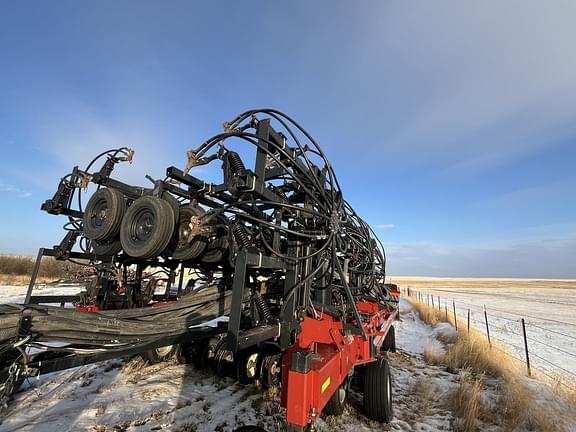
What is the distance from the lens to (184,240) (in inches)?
150

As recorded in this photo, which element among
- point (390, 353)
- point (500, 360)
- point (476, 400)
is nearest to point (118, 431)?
point (476, 400)

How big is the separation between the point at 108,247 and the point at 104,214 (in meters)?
0.62

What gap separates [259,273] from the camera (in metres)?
4.48

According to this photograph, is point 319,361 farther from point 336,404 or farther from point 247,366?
point 247,366

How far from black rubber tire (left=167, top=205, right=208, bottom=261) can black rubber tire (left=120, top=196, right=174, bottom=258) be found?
1.27 feet

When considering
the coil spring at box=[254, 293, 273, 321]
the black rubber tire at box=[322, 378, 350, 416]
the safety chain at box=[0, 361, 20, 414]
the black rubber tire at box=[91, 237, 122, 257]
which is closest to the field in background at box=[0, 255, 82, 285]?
the black rubber tire at box=[91, 237, 122, 257]

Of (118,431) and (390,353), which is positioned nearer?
(118,431)

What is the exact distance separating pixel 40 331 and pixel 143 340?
0.77 metres

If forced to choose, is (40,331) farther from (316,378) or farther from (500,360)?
(500,360)

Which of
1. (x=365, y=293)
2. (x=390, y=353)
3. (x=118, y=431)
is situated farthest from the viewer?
(x=390, y=353)

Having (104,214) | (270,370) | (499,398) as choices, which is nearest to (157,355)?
(270,370)

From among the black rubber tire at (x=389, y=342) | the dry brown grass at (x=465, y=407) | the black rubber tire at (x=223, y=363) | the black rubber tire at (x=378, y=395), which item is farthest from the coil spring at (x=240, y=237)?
the black rubber tire at (x=389, y=342)

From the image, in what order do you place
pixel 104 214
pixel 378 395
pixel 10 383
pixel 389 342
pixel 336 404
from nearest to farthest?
pixel 10 383, pixel 104 214, pixel 336 404, pixel 378 395, pixel 389 342

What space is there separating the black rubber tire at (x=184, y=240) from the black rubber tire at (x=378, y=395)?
2.95 metres
